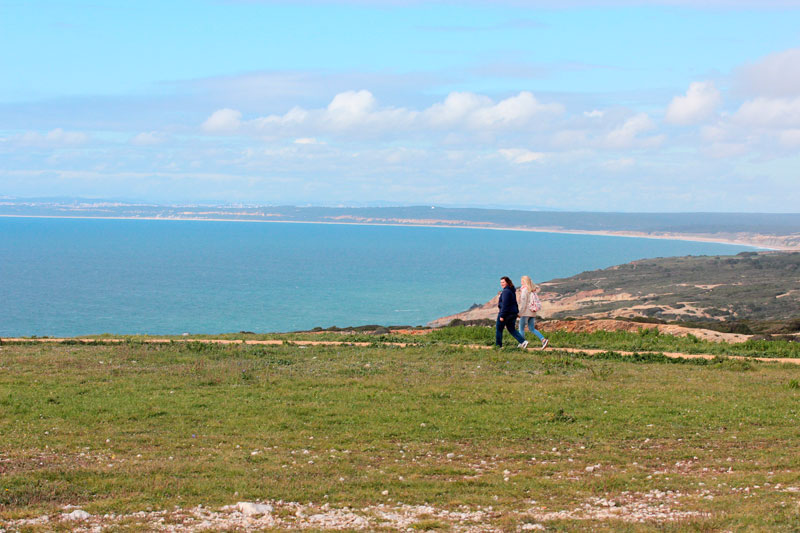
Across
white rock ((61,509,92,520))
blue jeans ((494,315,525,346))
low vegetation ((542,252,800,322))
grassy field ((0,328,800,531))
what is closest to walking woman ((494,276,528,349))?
blue jeans ((494,315,525,346))

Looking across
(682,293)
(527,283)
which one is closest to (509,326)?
(527,283)

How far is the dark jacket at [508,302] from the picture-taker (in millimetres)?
21719

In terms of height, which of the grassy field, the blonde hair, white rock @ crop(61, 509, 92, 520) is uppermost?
the blonde hair

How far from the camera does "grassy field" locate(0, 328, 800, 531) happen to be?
Result: 29.1ft

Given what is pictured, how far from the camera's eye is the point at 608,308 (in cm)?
7350

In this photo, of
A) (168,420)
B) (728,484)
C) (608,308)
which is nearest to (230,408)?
(168,420)

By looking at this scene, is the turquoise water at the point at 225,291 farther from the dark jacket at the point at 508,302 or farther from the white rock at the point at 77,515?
the white rock at the point at 77,515

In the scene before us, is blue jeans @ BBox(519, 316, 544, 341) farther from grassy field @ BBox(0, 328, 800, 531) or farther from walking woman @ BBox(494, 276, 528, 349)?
grassy field @ BBox(0, 328, 800, 531)

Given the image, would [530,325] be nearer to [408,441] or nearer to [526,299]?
[526,299]

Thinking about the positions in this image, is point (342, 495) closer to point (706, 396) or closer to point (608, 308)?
point (706, 396)

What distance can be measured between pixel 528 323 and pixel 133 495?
52.6ft

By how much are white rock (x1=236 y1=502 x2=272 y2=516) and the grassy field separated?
14cm

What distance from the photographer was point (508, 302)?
71.3 feet

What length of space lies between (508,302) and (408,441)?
9967 mm
